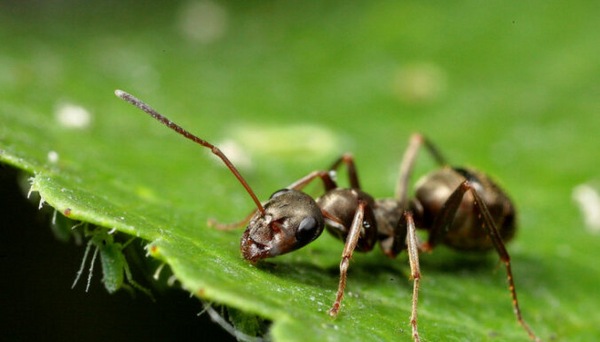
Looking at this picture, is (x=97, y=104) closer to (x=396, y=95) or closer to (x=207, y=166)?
(x=207, y=166)

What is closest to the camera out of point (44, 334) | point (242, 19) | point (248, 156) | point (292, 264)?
point (292, 264)

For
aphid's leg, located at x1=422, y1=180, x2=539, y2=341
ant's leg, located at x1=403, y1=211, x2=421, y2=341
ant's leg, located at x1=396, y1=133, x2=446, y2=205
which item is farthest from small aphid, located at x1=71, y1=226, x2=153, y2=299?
ant's leg, located at x1=396, y1=133, x2=446, y2=205

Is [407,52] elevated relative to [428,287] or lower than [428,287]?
elevated

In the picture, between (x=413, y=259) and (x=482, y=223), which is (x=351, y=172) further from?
(x=413, y=259)

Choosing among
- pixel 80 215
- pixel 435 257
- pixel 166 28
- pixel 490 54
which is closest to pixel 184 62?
pixel 166 28

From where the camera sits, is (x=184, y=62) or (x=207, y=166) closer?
(x=207, y=166)

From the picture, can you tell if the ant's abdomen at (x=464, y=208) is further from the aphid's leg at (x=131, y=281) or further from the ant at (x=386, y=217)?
the aphid's leg at (x=131, y=281)

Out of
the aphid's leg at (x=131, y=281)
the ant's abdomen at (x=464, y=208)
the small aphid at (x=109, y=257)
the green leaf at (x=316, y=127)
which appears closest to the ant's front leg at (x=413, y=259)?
the green leaf at (x=316, y=127)
